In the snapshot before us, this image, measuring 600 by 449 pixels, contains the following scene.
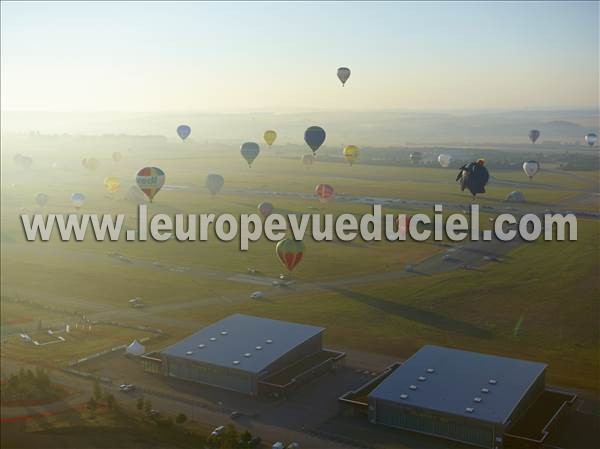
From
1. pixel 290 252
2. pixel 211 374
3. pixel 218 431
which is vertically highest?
pixel 290 252

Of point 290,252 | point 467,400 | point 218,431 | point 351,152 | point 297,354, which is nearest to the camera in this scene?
point 218,431

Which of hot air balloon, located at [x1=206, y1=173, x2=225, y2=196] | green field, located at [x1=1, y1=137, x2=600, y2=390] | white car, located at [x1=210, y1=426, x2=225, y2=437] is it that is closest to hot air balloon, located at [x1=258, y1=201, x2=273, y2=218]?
green field, located at [x1=1, y1=137, x2=600, y2=390]

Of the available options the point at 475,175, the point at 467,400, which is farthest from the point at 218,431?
the point at 475,175

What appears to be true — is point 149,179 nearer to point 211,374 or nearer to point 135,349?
point 135,349

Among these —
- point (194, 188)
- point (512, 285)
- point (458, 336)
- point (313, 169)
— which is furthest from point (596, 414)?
point (313, 169)

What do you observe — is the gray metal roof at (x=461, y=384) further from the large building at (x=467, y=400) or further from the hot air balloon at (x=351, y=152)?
the hot air balloon at (x=351, y=152)

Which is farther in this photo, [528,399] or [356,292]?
[356,292]

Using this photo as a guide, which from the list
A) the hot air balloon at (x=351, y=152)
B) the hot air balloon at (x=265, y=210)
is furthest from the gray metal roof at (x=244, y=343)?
the hot air balloon at (x=351, y=152)

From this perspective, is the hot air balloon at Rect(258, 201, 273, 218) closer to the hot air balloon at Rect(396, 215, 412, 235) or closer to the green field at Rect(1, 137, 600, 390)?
the green field at Rect(1, 137, 600, 390)
